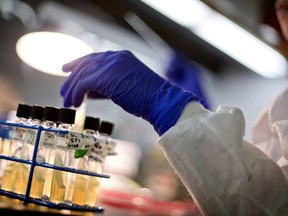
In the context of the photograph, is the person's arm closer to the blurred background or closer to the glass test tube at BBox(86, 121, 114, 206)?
the glass test tube at BBox(86, 121, 114, 206)

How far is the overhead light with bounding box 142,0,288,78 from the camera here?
247 centimetres

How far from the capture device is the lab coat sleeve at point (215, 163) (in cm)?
96

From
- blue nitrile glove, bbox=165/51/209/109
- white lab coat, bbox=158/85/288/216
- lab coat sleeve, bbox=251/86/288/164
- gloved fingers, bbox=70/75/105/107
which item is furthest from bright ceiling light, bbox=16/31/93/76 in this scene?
blue nitrile glove, bbox=165/51/209/109

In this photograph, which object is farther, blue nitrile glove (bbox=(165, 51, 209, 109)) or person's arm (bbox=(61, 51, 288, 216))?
blue nitrile glove (bbox=(165, 51, 209, 109))

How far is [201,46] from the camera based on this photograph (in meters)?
3.60

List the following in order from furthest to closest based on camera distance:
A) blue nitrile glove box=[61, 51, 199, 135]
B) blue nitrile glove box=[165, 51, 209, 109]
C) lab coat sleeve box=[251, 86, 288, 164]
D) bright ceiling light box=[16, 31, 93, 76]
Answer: blue nitrile glove box=[165, 51, 209, 109], bright ceiling light box=[16, 31, 93, 76], lab coat sleeve box=[251, 86, 288, 164], blue nitrile glove box=[61, 51, 199, 135]

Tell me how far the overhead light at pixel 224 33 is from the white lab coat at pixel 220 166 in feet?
4.54

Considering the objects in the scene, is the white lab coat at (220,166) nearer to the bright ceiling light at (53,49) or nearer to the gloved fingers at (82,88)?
the gloved fingers at (82,88)

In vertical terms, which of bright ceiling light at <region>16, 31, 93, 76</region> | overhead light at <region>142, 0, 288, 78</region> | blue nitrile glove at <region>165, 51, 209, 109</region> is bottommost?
bright ceiling light at <region>16, 31, 93, 76</region>

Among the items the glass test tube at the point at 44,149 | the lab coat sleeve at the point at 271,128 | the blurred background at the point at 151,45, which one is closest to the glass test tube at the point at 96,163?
the glass test tube at the point at 44,149

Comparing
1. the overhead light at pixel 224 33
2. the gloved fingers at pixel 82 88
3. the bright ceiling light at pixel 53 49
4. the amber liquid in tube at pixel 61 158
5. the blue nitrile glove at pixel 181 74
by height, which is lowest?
the amber liquid in tube at pixel 61 158

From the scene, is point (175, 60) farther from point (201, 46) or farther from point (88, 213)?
point (88, 213)

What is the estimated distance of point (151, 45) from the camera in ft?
11.2

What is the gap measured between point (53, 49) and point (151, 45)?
6.29 ft
